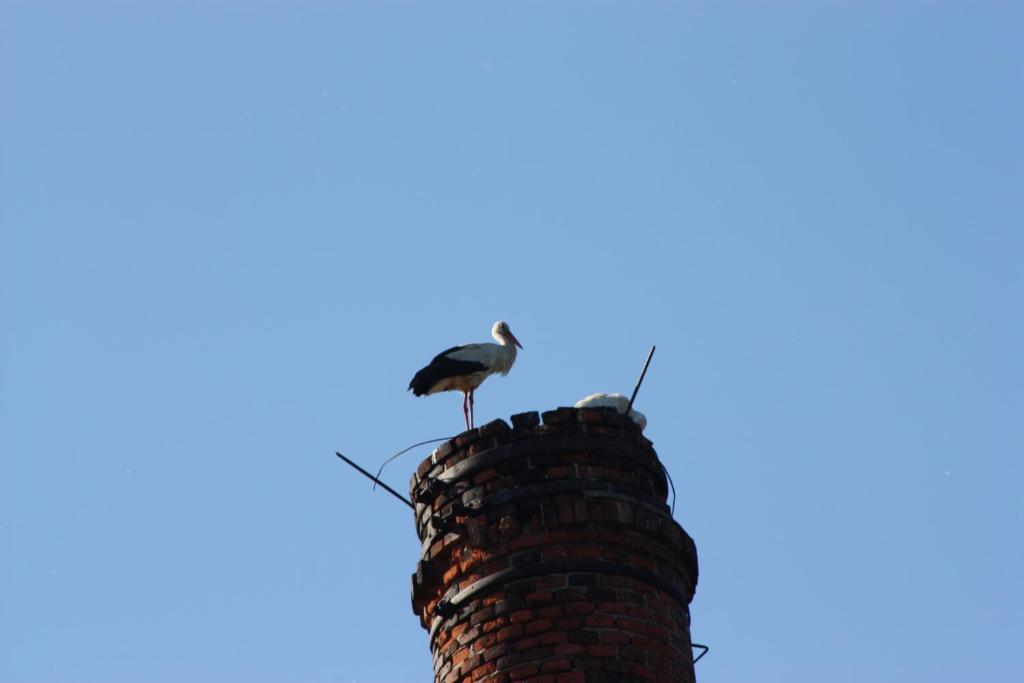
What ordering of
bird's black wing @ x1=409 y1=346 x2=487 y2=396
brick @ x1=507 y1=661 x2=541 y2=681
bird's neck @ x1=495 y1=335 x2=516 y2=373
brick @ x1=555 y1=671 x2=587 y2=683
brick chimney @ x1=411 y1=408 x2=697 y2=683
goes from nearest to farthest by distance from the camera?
brick @ x1=555 y1=671 x2=587 y2=683 → brick @ x1=507 y1=661 x2=541 y2=681 → brick chimney @ x1=411 y1=408 x2=697 y2=683 → bird's black wing @ x1=409 y1=346 x2=487 y2=396 → bird's neck @ x1=495 y1=335 x2=516 y2=373

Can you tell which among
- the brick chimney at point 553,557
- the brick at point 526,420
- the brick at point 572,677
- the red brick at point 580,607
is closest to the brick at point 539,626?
the brick chimney at point 553,557

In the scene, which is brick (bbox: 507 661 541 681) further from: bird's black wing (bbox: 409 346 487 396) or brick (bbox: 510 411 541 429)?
bird's black wing (bbox: 409 346 487 396)

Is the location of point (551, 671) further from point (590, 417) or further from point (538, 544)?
point (590, 417)

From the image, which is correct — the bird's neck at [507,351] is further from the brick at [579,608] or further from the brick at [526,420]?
the brick at [579,608]

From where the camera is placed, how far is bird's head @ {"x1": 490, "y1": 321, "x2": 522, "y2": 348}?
623 inches

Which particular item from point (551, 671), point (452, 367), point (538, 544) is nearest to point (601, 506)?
point (538, 544)

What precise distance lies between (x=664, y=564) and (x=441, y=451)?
148 centimetres

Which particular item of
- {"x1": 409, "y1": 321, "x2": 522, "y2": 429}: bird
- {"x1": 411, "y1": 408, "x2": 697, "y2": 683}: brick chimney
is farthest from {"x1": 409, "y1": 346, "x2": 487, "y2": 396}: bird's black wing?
{"x1": 411, "y1": 408, "x2": 697, "y2": 683}: brick chimney

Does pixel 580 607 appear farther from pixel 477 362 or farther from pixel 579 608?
pixel 477 362

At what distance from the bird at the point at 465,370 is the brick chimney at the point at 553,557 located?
467 centimetres

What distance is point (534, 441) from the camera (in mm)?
9258

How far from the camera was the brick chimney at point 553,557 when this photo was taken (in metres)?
8.55

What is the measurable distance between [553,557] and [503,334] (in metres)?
7.19

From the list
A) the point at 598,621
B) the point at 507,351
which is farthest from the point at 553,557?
the point at 507,351
